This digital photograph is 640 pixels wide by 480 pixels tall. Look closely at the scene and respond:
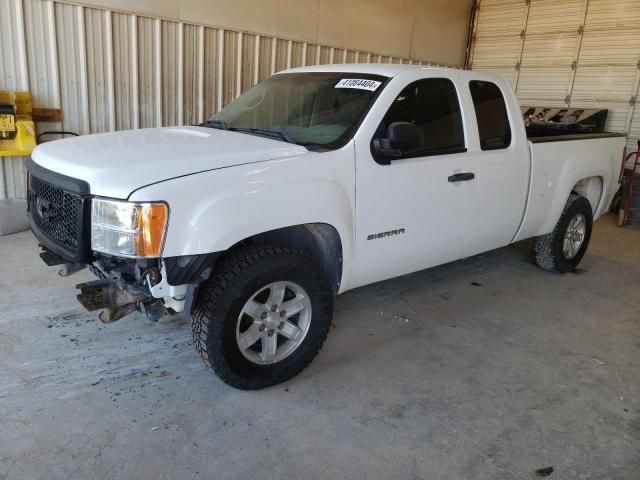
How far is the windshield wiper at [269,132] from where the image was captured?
3086mm

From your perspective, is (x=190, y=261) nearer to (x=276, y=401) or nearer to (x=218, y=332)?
(x=218, y=332)

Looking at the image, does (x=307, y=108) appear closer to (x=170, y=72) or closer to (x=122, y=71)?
(x=122, y=71)

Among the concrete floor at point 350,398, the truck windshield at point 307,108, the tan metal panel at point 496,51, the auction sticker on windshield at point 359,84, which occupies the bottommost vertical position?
the concrete floor at point 350,398

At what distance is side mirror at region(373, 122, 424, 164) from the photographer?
2945 millimetres

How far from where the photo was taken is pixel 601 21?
30.2ft

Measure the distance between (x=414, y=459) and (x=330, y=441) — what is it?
40 centimetres

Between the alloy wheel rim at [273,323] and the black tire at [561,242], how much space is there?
3.02 m

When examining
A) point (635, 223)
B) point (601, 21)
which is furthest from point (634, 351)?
point (601, 21)

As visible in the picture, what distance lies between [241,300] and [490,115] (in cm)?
248

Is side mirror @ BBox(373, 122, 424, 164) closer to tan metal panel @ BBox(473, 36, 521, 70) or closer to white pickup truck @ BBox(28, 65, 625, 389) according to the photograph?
white pickup truck @ BBox(28, 65, 625, 389)

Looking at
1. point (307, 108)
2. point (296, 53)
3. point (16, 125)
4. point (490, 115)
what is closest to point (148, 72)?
point (16, 125)

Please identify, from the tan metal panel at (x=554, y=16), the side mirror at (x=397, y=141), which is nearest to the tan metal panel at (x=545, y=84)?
the tan metal panel at (x=554, y=16)

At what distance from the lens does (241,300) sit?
2588 millimetres

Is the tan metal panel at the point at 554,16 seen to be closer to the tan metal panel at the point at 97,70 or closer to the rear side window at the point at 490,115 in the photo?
Result: the rear side window at the point at 490,115
